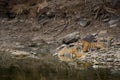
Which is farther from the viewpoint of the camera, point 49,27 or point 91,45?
point 49,27

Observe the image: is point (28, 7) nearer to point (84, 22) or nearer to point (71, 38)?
point (84, 22)

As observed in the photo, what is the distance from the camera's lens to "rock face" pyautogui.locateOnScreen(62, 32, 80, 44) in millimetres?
14070

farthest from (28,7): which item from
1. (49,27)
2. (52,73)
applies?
(52,73)

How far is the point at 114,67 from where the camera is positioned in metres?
10.9

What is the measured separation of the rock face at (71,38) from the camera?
46.2ft

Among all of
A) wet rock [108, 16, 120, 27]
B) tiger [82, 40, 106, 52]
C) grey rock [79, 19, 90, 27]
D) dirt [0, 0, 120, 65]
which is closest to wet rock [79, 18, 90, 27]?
grey rock [79, 19, 90, 27]

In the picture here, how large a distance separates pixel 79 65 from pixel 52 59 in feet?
5.01

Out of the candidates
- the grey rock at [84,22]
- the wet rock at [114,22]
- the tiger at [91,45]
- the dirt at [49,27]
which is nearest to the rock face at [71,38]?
the dirt at [49,27]

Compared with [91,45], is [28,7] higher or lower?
higher

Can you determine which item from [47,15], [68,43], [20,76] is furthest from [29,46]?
[20,76]

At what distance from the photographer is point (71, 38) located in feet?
46.9

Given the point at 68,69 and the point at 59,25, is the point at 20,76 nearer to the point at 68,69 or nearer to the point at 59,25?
the point at 68,69

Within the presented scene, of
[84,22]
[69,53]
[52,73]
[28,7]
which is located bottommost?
[52,73]

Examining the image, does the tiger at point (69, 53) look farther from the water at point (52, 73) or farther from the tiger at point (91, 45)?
the water at point (52, 73)
